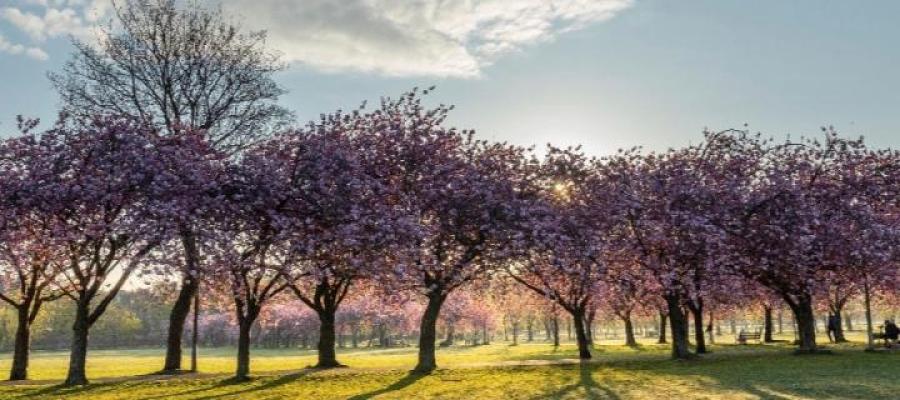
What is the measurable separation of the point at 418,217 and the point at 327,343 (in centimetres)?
1505

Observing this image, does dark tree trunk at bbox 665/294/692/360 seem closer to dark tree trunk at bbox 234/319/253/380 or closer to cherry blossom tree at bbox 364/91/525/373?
cherry blossom tree at bbox 364/91/525/373

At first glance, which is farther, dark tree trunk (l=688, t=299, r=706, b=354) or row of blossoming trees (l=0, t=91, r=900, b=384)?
dark tree trunk (l=688, t=299, r=706, b=354)

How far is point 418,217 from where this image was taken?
32.2 metres

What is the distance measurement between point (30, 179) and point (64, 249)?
329 cm

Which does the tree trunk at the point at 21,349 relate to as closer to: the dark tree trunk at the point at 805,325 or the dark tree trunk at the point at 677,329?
the dark tree trunk at the point at 677,329

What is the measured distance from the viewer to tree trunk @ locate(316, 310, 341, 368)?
42.4 meters

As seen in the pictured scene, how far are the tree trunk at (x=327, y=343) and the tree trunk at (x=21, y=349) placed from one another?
50.8ft

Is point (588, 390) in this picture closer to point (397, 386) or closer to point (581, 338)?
point (397, 386)

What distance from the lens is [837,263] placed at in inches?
1517

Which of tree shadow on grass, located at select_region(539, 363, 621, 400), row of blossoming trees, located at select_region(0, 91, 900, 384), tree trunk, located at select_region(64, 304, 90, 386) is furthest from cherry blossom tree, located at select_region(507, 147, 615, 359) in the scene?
tree trunk, located at select_region(64, 304, 90, 386)

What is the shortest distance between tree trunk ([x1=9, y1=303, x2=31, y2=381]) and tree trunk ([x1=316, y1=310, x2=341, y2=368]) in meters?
15.5

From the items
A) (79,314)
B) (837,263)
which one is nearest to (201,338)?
(79,314)

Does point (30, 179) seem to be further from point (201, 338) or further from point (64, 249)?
point (201, 338)

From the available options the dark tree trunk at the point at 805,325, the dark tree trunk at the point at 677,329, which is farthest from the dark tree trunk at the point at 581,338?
the dark tree trunk at the point at 805,325
